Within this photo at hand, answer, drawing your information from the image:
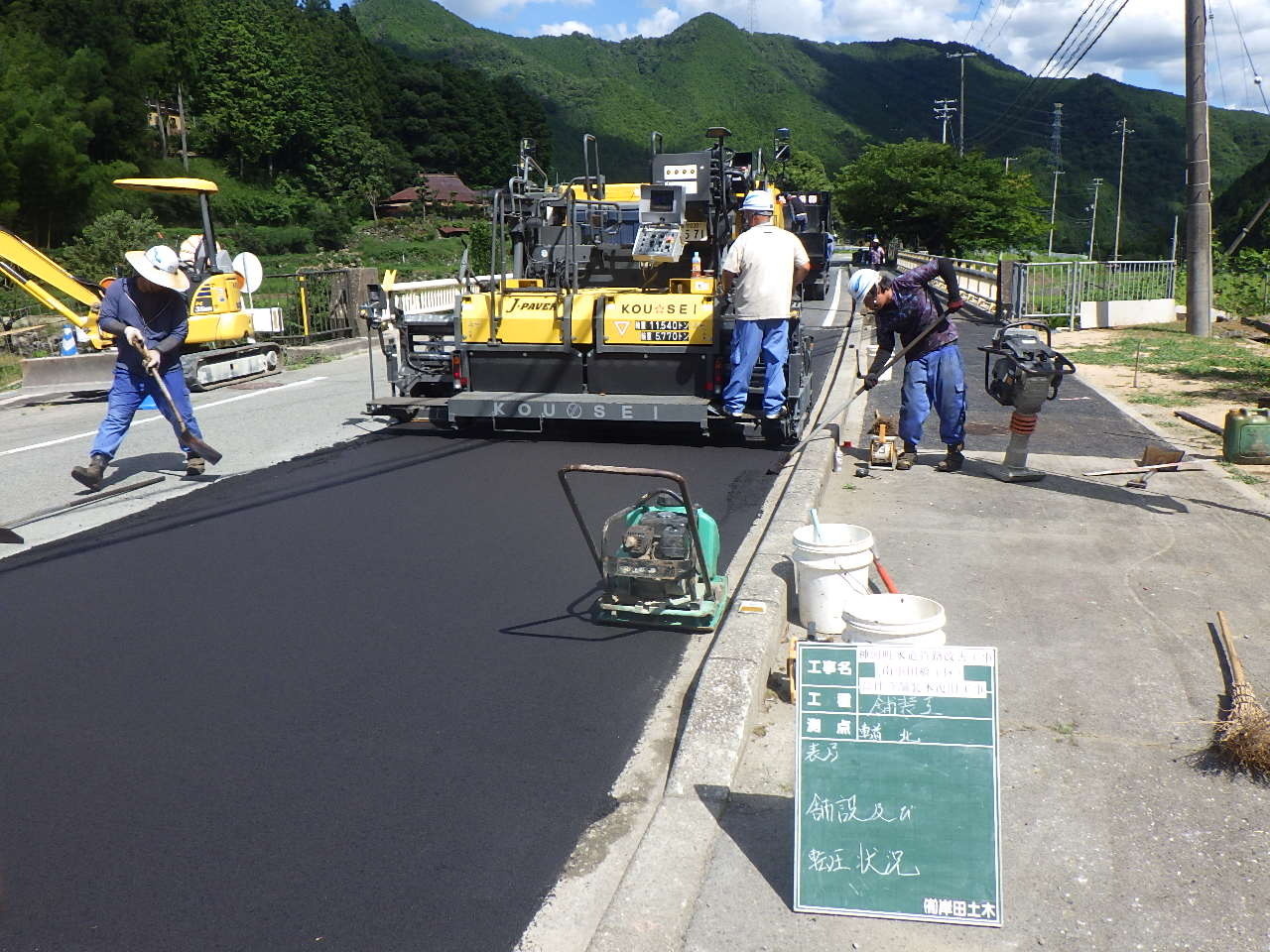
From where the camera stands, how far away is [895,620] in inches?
152

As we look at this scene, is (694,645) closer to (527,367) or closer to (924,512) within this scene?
(924,512)

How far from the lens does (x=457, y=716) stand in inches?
170

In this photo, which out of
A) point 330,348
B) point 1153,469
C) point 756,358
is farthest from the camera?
point 330,348

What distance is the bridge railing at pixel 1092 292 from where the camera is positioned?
64.2 ft

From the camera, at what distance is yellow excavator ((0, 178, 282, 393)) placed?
13.3 m

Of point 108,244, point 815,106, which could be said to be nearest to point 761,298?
point 108,244

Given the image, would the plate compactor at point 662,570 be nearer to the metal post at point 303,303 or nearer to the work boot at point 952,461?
the work boot at point 952,461

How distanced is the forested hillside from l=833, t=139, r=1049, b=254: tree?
3136cm

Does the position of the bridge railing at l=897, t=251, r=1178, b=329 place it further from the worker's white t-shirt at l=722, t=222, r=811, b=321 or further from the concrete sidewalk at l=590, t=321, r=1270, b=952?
the concrete sidewalk at l=590, t=321, r=1270, b=952

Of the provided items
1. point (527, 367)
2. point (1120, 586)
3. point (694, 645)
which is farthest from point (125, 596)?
point (1120, 586)

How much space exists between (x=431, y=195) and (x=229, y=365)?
259 ft

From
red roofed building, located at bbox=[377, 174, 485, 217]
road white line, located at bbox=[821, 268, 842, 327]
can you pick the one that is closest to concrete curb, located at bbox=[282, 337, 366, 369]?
road white line, located at bbox=[821, 268, 842, 327]

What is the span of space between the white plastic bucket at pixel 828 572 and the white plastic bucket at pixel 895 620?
772mm

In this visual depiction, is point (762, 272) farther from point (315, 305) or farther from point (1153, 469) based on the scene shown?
point (315, 305)
